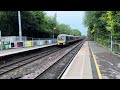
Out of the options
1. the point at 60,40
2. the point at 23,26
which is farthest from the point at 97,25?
the point at 23,26

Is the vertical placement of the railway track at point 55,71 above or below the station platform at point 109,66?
below

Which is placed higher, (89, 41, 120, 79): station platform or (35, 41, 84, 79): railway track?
(89, 41, 120, 79): station platform

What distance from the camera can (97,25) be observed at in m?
53.2

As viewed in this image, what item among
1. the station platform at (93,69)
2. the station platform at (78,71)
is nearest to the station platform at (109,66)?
the station platform at (93,69)

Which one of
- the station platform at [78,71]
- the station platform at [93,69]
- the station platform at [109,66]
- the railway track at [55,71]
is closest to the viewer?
the station platform at [78,71]

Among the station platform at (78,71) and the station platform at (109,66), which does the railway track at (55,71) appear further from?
the station platform at (109,66)

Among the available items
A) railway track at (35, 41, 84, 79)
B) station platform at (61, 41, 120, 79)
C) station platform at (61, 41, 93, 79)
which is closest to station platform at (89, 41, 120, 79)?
station platform at (61, 41, 120, 79)

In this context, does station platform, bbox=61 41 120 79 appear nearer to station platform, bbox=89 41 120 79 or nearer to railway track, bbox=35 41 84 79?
station platform, bbox=89 41 120 79

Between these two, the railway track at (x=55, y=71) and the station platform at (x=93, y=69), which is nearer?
the station platform at (x=93, y=69)

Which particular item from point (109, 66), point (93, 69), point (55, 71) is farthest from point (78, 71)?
point (109, 66)
